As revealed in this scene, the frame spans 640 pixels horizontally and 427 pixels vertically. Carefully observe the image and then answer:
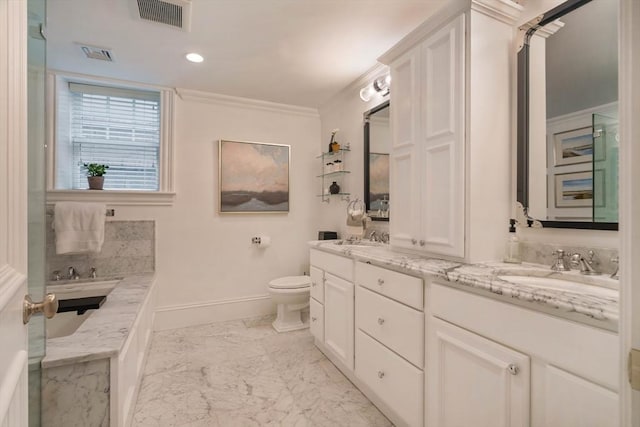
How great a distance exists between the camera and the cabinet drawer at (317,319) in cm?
238

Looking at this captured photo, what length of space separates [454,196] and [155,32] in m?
2.23

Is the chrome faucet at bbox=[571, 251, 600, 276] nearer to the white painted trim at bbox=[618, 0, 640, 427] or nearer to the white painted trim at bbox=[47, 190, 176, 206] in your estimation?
the white painted trim at bbox=[618, 0, 640, 427]

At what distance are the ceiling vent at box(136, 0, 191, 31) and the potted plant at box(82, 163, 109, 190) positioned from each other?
151cm

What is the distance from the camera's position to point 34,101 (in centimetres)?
107

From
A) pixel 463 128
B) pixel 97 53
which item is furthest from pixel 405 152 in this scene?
pixel 97 53

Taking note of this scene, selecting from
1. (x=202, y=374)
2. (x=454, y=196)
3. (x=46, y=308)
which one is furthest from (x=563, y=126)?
(x=202, y=374)

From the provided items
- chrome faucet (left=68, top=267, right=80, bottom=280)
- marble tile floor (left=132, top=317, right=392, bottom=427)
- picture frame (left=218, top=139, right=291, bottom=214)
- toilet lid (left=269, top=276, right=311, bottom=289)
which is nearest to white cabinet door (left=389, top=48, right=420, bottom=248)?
marble tile floor (left=132, top=317, right=392, bottom=427)

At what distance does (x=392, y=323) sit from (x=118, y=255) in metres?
2.65

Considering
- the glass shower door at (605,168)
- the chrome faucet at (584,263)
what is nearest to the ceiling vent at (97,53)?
the glass shower door at (605,168)

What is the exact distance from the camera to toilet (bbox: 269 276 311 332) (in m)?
2.87

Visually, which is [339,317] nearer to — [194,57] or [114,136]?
[194,57]

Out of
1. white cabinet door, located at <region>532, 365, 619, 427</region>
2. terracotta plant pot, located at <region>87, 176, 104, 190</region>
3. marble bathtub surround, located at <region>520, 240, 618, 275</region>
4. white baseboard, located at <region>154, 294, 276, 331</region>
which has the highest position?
terracotta plant pot, located at <region>87, 176, 104, 190</region>

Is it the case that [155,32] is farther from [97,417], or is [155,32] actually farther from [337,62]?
[97,417]

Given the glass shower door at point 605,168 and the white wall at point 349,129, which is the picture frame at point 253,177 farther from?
the glass shower door at point 605,168
